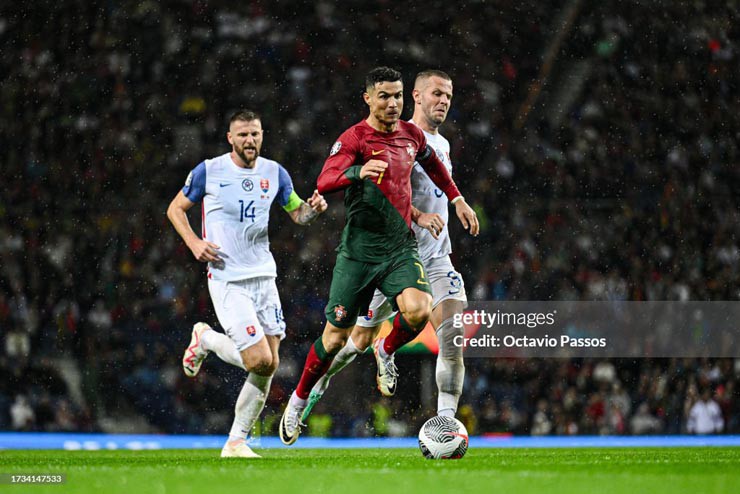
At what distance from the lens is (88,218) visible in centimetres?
1576

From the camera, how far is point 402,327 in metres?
6.44

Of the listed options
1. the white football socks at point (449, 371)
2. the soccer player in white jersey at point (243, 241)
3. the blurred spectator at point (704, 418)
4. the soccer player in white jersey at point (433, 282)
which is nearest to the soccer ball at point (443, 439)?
the white football socks at point (449, 371)

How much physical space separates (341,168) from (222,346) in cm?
211

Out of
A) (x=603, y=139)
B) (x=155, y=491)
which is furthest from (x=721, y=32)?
(x=155, y=491)

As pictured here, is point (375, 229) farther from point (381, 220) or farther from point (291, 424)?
point (291, 424)

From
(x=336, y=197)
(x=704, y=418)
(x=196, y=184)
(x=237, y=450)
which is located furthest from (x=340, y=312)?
(x=336, y=197)

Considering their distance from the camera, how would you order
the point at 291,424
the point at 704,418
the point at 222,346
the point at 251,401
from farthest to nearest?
the point at 704,418, the point at 222,346, the point at 251,401, the point at 291,424

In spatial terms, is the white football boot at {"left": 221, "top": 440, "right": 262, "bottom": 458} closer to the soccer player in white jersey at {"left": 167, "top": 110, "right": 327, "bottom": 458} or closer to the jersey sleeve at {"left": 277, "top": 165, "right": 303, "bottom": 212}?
the soccer player in white jersey at {"left": 167, "top": 110, "right": 327, "bottom": 458}

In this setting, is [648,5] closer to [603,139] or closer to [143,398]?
[603,139]

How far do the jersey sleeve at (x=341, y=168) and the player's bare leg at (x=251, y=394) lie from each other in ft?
5.26

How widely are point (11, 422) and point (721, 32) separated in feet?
46.5

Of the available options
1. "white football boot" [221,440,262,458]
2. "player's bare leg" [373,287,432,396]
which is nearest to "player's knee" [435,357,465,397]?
"player's bare leg" [373,287,432,396]

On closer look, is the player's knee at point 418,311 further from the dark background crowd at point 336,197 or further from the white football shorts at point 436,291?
the dark background crowd at point 336,197

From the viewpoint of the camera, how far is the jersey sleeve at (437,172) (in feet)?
21.9
